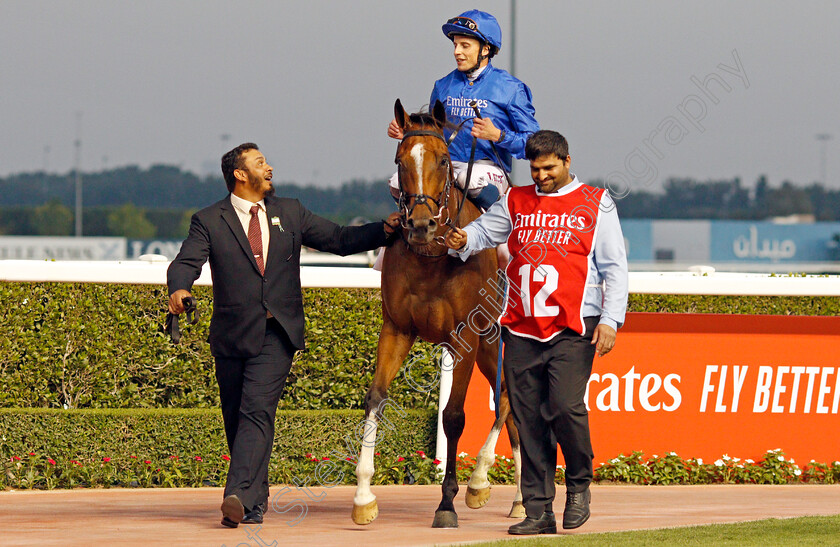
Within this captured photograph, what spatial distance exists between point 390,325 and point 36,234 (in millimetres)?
60934

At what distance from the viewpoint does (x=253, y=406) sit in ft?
19.3

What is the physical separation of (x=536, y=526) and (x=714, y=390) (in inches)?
125

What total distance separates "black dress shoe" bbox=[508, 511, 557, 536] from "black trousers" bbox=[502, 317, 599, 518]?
31 millimetres

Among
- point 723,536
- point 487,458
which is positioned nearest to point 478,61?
point 487,458

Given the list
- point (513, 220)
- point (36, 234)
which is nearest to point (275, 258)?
point (513, 220)

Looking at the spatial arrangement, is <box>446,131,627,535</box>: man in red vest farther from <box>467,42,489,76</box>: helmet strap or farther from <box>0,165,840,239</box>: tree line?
<box>0,165,840,239</box>: tree line

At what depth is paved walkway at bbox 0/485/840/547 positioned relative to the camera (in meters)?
5.49

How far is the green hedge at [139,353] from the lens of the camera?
323 inches

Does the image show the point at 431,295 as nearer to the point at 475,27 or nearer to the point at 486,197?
the point at 486,197

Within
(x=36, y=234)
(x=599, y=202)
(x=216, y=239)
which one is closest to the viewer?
(x=599, y=202)

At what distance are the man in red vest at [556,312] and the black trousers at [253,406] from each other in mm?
1213

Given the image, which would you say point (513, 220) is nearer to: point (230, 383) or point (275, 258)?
point (275, 258)

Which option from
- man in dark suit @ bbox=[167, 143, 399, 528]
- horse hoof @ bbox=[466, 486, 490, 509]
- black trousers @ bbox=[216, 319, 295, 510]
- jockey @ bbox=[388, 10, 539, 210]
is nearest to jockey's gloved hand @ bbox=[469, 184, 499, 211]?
jockey @ bbox=[388, 10, 539, 210]

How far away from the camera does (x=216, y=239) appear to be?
19.7 feet
